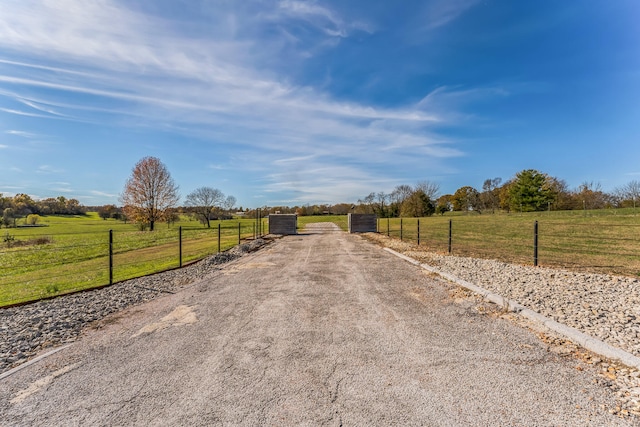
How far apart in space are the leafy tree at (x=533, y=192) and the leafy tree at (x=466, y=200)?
13388mm

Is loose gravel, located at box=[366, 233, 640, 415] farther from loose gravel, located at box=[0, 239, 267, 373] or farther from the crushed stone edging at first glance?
loose gravel, located at box=[0, 239, 267, 373]

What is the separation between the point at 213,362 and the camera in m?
3.43

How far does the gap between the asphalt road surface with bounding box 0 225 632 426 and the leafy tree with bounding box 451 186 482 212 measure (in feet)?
243

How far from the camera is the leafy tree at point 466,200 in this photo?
71.6m

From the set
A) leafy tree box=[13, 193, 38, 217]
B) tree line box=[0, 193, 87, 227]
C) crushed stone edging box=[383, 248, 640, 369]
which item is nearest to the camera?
crushed stone edging box=[383, 248, 640, 369]

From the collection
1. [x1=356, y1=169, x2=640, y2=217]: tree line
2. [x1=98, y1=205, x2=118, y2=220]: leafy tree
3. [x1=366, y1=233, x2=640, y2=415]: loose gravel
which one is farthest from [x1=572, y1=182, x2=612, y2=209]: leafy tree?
[x1=98, y1=205, x2=118, y2=220]: leafy tree

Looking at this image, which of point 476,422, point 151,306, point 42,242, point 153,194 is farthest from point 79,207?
point 476,422

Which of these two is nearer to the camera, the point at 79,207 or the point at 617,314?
the point at 617,314

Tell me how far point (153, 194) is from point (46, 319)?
39.5 meters

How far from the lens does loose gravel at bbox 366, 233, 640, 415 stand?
3078 mm

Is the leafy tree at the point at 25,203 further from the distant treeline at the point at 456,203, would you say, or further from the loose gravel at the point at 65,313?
the loose gravel at the point at 65,313

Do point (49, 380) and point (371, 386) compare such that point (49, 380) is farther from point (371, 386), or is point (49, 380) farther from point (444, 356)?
point (444, 356)

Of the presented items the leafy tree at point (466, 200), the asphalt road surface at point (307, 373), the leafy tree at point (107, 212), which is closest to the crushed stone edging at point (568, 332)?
the asphalt road surface at point (307, 373)

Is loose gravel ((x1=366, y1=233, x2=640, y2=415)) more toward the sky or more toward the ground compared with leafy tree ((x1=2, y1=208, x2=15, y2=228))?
more toward the ground
